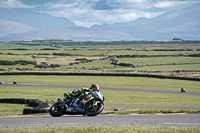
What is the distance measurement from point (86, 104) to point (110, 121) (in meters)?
2.12

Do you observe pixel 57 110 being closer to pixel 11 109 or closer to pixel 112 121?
pixel 112 121

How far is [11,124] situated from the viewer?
19172 mm

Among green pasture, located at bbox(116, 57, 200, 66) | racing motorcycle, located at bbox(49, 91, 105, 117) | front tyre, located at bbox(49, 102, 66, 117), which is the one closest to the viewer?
racing motorcycle, located at bbox(49, 91, 105, 117)

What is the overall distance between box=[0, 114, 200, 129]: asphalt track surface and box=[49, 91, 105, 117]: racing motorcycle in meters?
0.68

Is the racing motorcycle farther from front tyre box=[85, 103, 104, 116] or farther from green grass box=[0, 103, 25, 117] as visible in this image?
green grass box=[0, 103, 25, 117]

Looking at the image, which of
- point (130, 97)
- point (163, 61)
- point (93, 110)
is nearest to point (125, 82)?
point (130, 97)

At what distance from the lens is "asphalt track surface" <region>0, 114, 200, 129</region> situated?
18562 millimetres

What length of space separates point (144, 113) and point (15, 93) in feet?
116

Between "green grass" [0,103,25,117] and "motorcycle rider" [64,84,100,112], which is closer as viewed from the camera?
"motorcycle rider" [64,84,100,112]

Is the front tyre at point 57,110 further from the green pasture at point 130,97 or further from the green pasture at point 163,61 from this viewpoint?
the green pasture at point 163,61

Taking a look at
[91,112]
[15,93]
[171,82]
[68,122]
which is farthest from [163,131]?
[171,82]

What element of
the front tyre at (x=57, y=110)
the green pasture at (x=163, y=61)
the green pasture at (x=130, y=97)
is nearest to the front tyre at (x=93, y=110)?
the front tyre at (x=57, y=110)

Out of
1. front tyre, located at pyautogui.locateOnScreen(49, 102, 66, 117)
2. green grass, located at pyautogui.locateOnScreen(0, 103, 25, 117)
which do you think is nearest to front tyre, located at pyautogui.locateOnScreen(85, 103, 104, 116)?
front tyre, located at pyautogui.locateOnScreen(49, 102, 66, 117)

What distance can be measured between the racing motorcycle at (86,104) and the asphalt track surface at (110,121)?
68 centimetres
